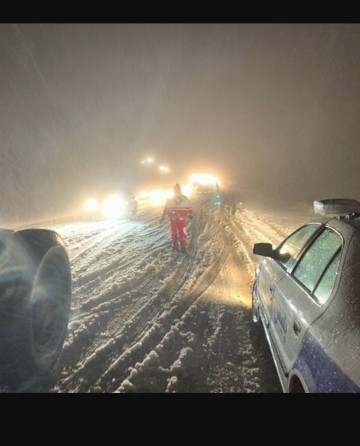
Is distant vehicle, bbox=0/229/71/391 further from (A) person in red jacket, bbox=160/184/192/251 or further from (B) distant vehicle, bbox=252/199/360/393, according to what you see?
(A) person in red jacket, bbox=160/184/192/251

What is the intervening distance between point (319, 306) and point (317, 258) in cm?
71

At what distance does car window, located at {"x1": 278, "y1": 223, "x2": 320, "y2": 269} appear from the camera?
10.8ft

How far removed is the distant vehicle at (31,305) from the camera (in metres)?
2.33

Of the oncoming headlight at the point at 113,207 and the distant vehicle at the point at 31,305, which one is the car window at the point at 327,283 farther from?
the oncoming headlight at the point at 113,207

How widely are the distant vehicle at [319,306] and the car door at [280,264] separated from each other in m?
0.01

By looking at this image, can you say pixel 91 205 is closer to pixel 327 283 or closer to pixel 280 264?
pixel 280 264

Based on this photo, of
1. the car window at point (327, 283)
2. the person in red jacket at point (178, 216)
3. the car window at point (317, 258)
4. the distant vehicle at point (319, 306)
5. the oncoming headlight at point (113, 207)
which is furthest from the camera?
the oncoming headlight at point (113, 207)

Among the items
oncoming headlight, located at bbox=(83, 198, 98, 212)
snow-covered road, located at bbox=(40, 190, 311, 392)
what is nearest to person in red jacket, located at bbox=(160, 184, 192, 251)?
snow-covered road, located at bbox=(40, 190, 311, 392)

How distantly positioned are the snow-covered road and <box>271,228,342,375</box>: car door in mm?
836

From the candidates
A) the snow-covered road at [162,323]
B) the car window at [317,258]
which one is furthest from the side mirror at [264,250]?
the snow-covered road at [162,323]

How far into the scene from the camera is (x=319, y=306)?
7.01 feet

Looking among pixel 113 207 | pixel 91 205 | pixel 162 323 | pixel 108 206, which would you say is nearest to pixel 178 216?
pixel 162 323
